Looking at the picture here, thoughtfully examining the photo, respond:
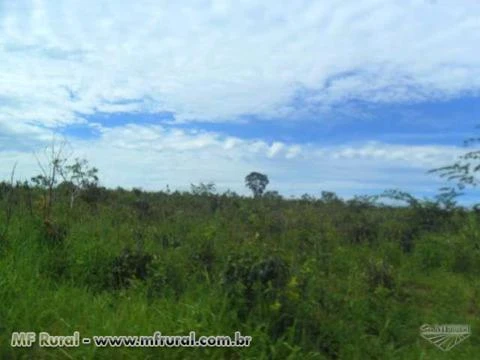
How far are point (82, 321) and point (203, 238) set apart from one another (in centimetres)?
243

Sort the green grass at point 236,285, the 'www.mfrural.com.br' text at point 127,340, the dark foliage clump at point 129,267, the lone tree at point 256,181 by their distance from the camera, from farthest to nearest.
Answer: the lone tree at point 256,181 < the dark foliage clump at point 129,267 < the green grass at point 236,285 < the 'www.mfrural.com.br' text at point 127,340

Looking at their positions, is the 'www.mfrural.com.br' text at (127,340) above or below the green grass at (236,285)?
below

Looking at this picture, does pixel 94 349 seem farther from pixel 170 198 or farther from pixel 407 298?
pixel 170 198

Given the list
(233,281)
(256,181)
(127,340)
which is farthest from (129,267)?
(256,181)

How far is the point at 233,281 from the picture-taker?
14.8 ft

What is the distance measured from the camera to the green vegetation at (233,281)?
4188mm

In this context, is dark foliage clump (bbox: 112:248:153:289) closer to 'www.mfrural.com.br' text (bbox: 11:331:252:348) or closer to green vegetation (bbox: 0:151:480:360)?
green vegetation (bbox: 0:151:480:360)

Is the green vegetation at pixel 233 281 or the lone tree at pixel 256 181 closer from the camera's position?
the green vegetation at pixel 233 281

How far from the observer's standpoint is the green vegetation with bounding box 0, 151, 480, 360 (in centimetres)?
419

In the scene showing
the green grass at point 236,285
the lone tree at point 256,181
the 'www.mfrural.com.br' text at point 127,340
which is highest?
the lone tree at point 256,181

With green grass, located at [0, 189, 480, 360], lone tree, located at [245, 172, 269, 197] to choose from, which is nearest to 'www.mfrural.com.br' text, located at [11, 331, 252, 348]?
green grass, located at [0, 189, 480, 360]

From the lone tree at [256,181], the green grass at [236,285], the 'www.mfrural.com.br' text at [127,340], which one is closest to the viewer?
the 'www.mfrural.com.br' text at [127,340]

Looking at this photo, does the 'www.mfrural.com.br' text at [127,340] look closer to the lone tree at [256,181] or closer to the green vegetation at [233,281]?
the green vegetation at [233,281]

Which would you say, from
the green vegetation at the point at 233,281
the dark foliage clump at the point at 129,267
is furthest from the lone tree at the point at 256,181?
the dark foliage clump at the point at 129,267
